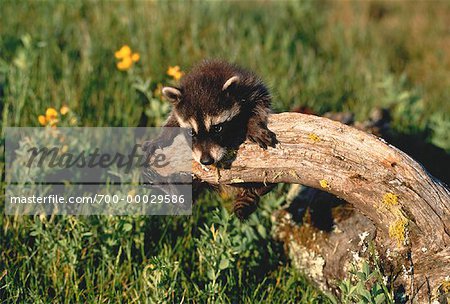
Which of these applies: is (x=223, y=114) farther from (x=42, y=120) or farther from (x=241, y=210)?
(x=42, y=120)

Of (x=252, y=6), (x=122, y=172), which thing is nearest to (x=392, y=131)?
(x=122, y=172)

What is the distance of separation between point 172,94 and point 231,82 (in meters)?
0.54

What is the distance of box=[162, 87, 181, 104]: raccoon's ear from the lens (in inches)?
198

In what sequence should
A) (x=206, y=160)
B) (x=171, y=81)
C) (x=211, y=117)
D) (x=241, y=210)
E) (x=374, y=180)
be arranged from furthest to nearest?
(x=171, y=81) → (x=241, y=210) → (x=211, y=117) → (x=206, y=160) → (x=374, y=180)

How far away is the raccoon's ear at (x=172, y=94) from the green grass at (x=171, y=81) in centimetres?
109

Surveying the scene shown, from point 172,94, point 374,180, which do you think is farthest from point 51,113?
point 374,180

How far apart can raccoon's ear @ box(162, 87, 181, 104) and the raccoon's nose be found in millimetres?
672

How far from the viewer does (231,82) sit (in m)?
4.89

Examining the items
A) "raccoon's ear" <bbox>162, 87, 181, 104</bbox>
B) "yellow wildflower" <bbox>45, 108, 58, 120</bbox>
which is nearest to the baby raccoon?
"raccoon's ear" <bbox>162, 87, 181, 104</bbox>

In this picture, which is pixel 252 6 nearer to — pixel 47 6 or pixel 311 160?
pixel 47 6

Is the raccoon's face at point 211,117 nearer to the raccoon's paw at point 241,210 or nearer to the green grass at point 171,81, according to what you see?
the raccoon's paw at point 241,210

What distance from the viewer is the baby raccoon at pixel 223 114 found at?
15.8 ft

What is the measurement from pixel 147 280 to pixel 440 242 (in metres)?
2.31

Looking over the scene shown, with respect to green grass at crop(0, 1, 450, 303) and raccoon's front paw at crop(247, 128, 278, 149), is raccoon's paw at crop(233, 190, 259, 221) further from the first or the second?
raccoon's front paw at crop(247, 128, 278, 149)
